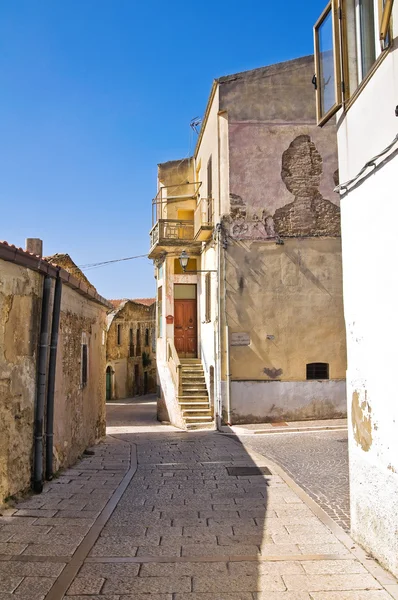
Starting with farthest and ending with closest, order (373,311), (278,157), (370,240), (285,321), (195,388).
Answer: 1. (195,388)
2. (278,157)
3. (285,321)
4. (370,240)
5. (373,311)

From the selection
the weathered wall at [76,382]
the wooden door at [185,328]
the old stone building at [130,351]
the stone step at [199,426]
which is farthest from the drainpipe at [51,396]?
the old stone building at [130,351]

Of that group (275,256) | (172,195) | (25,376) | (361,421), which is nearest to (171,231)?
(172,195)

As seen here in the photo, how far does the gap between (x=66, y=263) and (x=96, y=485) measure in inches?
595

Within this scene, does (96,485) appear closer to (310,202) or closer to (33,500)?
(33,500)

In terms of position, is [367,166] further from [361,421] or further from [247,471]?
[247,471]

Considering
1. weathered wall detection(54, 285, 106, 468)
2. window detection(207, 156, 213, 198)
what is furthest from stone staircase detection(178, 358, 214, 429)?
window detection(207, 156, 213, 198)

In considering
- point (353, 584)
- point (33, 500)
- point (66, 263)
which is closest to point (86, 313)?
point (33, 500)

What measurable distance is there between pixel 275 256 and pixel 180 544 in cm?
1111

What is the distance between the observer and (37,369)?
7.60m

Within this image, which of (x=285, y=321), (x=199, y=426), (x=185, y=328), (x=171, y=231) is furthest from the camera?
(x=185, y=328)

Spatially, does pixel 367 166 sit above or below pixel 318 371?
above

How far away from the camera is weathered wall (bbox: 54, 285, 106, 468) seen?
902 cm

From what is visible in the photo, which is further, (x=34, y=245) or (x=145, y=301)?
(x=145, y=301)

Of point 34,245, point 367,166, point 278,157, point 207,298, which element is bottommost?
point 367,166
